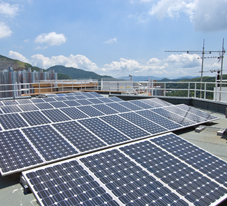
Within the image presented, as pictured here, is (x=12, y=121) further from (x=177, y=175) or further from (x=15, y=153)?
(x=177, y=175)

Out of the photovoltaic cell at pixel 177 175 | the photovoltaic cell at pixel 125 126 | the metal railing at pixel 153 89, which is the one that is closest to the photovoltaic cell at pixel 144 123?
the photovoltaic cell at pixel 125 126

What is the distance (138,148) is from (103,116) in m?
2.83

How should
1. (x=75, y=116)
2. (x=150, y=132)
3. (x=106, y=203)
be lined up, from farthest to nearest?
(x=75, y=116)
(x=150, y=132)
(x=106, y=203)

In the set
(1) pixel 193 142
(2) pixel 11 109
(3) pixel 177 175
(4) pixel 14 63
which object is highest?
(4) pixel 14 63

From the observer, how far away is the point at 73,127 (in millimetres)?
6141

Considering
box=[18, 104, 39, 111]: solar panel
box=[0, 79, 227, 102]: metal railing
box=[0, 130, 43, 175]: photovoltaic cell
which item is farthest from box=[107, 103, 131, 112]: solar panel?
box=[0, 79, 227, 102]: metal railing

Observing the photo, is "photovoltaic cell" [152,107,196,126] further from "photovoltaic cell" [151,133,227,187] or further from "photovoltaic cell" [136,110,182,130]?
"photovoltaic cell" [151,133,227,187]

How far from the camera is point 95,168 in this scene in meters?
3.89

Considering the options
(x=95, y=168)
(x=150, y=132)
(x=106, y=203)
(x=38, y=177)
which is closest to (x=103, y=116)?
(x=150, y=132)

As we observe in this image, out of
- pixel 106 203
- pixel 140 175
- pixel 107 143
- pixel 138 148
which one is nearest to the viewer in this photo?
pixel 106 203

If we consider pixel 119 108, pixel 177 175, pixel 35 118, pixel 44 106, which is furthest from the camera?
pixel 119 108

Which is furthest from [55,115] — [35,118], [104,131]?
[104,131]

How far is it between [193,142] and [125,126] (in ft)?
8.31

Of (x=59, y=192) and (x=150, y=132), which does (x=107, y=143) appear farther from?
(x=59, y=192)
